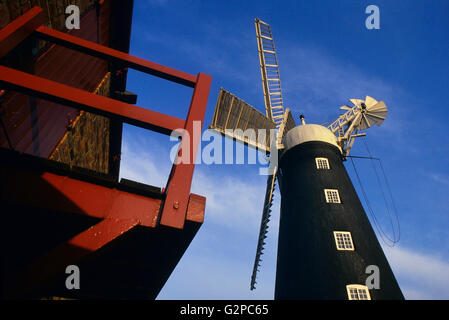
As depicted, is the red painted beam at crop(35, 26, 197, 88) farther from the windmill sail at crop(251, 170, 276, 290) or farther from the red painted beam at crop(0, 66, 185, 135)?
the windmill sail at crop(251, 170, 276, 290)

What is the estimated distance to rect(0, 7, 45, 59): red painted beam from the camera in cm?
371

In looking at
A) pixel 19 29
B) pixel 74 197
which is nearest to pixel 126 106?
pixel 74 197

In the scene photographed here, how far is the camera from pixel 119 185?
319 cm

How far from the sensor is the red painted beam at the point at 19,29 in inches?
146

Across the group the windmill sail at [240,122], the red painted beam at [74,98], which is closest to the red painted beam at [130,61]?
the red painted beam at [74,98]

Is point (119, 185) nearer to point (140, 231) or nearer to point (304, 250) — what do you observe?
point (140, 231)

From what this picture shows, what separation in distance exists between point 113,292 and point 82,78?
5321 mm

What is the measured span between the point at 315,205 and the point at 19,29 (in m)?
12.9

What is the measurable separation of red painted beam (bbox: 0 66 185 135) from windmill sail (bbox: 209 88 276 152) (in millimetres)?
13911

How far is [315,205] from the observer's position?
45.2 feet

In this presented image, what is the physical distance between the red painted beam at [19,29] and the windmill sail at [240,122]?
43.0 feet

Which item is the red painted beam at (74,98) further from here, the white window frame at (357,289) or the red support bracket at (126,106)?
the white window frame at (357,289)
